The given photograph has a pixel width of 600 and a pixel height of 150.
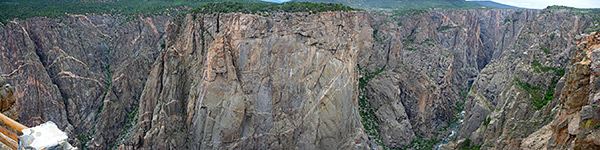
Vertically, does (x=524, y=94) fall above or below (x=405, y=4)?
below

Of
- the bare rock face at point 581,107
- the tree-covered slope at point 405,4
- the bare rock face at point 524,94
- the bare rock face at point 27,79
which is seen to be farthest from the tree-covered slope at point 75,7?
the tree-covered slope at point 405,4

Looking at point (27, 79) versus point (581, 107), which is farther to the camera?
point (27, 79)

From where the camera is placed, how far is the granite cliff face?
43.4 metres

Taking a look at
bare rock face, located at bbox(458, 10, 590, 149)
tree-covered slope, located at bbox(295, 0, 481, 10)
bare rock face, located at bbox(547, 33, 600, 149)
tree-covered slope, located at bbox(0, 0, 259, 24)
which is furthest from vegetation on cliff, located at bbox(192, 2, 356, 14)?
tree-covered slope, located at bbox(295, 0, 481, 10)

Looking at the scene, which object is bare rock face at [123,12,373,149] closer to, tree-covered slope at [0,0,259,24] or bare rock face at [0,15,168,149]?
bare rock face at [0,15,168,149]

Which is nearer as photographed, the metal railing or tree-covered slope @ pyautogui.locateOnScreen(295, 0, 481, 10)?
the metal railing

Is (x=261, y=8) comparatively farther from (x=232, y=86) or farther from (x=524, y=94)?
(x=524, y=94)

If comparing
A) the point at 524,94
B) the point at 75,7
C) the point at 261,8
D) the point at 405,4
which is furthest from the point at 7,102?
the point at 405,4

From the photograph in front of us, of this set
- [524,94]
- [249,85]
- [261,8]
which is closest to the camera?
[524,94]

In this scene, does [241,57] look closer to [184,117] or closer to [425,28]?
[184,117]

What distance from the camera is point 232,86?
145 feet

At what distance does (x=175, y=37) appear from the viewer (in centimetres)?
4788

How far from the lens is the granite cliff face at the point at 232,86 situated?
4338cm

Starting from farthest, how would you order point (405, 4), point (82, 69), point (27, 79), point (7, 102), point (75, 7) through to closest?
1. point (405, 4)
2. point (75, 7)
3. point (82, 69)
4. point (27, 79)
5. point (7, 102)
